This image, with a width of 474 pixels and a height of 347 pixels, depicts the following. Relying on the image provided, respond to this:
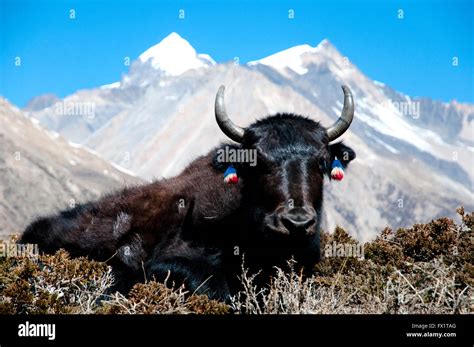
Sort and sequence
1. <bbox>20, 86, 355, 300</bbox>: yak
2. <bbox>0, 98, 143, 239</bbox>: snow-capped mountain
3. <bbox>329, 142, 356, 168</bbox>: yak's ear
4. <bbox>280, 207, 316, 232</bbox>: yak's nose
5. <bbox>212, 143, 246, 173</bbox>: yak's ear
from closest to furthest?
<bbox>280, 207, 316, 232</bbox>: yak's nose
<bbox>20, 86, 355, 300</bbox>: yak
<bbox>212, 143, 246, 173</bbox>: yak's ear
<bbox>329, 142, 356, 168</bbox>: yak's ear
<bbox>0, 98, 143, 239</bbox>: snow-capped mountain

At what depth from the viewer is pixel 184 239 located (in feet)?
34.3

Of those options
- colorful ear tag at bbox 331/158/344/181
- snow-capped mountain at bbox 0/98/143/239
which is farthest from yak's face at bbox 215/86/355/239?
snow-capped mountain at bbox 0/98/143/239

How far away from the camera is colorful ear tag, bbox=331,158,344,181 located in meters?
10.5

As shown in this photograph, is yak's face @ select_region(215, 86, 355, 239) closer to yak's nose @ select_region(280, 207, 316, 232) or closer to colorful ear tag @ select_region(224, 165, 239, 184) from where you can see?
yak's nose @ select_region(280, 207, 316, 232)

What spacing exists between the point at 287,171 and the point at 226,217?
1350 mm

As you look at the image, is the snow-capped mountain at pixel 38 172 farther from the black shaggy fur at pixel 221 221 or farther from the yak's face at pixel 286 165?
the yak's face at pixel 286 165

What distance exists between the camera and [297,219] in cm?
892

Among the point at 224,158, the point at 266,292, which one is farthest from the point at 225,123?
the point at 266,292

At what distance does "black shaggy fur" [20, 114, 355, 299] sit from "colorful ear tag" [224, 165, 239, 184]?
16 cm

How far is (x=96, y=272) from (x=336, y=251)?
4.42m

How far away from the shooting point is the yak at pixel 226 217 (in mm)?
9820

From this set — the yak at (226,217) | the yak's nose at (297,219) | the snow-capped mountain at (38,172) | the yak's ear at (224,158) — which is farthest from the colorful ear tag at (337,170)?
the snow-capped mountain at (38,172)
